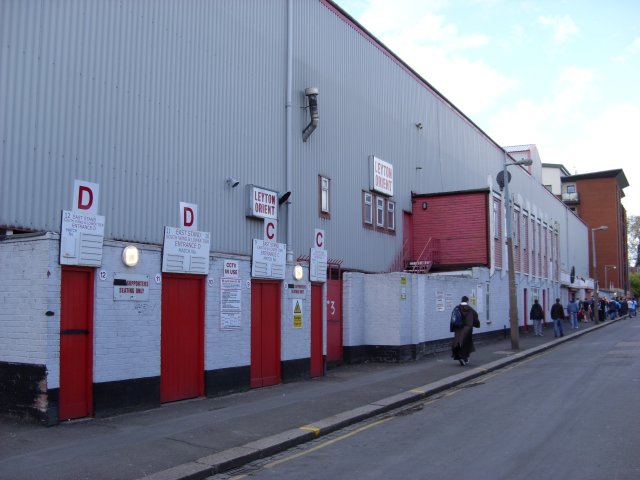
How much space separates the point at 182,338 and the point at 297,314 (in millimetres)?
3557

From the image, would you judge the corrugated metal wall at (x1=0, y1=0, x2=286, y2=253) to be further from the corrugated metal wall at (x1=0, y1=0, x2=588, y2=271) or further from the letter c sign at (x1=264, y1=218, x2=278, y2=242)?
the letter c sign at (x1=264, y1=218, x2=278, y2=242)

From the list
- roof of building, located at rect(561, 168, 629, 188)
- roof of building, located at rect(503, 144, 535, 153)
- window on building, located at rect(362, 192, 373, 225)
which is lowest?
window on building, located at rect(362, 192, 373, 225)

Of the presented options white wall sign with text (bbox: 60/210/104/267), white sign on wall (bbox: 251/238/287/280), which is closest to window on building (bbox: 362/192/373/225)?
white sign on wall (bbox: 251/238/287/280)

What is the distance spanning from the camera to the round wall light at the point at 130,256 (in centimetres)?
1012

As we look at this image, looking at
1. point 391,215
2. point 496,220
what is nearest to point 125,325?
point 391,215

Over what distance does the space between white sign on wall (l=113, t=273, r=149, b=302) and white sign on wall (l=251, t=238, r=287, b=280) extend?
3.01m

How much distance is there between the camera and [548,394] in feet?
38.7

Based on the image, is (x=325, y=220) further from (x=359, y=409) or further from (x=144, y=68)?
(x=359, y=409)

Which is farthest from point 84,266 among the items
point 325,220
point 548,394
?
point 325,220

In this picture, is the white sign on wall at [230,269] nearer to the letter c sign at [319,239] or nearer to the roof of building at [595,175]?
the letter c sign at [319,239]

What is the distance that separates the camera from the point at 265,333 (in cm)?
1345

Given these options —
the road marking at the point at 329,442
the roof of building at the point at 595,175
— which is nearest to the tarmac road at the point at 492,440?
the road marking at the point at 329,442

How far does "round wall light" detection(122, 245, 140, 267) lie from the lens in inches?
398

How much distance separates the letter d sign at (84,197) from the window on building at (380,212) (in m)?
13.0
